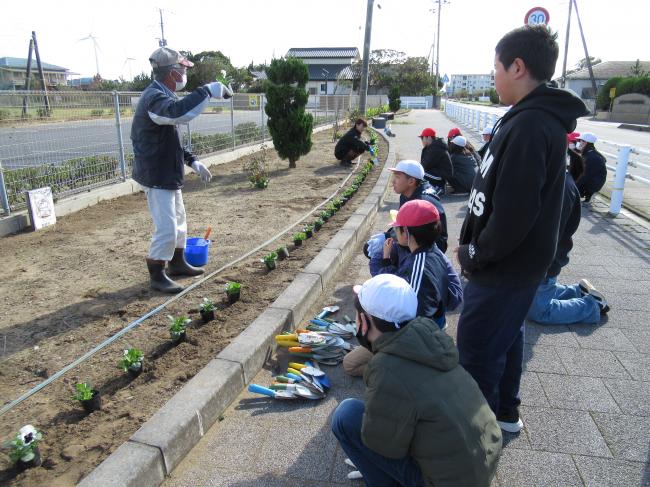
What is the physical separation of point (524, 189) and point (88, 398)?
250cm

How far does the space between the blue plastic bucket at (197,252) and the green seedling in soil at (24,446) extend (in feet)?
9.07

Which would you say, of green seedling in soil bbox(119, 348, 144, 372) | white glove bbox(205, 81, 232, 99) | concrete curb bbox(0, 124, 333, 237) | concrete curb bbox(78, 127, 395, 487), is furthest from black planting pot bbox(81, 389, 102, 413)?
concrete curb bbox(0, 124, 333, 237)

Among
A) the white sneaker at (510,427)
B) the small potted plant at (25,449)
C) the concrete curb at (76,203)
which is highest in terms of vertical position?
the concrete curb at (76,203)

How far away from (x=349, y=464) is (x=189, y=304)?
2262 mm

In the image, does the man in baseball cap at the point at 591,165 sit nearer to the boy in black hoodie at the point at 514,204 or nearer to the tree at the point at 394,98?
the boy in black hoodie at the point at 514,204

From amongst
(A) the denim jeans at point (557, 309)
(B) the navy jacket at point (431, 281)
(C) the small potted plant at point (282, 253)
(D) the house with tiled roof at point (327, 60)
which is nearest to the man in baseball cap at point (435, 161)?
(C) the small potted plant at point (282, 253)

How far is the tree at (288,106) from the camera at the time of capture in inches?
446

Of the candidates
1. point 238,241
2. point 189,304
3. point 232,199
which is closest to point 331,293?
point 189,304

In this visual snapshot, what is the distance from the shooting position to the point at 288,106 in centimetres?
1158

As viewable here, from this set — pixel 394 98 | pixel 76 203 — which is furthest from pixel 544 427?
pixel 394 98

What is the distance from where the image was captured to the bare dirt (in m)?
2.58

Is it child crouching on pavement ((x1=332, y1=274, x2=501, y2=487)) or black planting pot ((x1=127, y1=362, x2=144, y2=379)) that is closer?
child crouching on pavement ((x1=332, y1=274, x2=501, y2=487))

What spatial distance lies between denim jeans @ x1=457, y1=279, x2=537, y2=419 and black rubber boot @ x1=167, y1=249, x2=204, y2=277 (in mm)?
3198

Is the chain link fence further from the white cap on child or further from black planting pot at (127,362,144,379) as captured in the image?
the white cap on child
